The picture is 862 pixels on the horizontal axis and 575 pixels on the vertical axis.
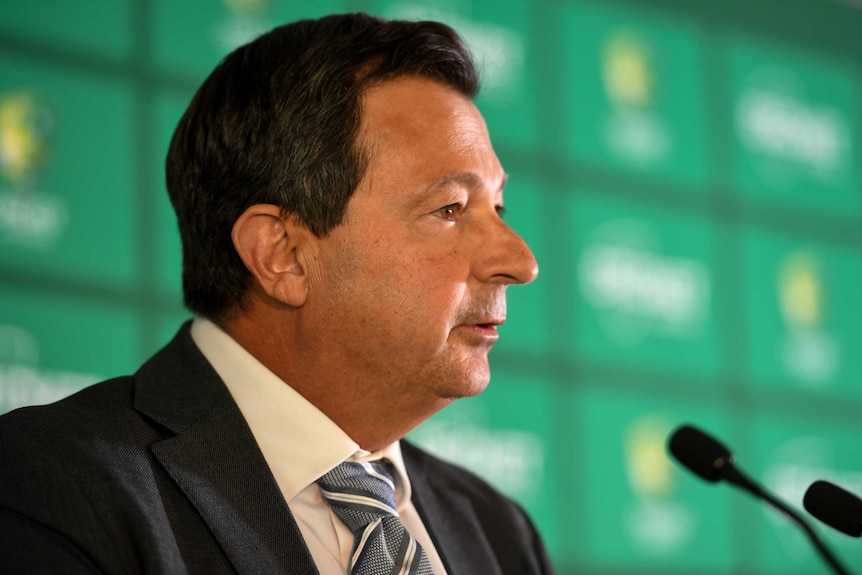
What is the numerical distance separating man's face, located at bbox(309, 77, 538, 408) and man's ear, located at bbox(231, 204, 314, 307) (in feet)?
0.15

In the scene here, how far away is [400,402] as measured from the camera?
6.54ft

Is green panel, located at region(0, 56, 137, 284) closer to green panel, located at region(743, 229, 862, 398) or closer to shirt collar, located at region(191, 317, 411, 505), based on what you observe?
shirt collar, located at region(191, 317, 411, 505)

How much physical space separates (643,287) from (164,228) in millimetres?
1680

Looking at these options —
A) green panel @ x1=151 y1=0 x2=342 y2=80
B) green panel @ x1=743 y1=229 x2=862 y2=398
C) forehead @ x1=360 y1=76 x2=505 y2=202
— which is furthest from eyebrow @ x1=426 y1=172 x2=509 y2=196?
green panel @ x1=743 y1=229 x2=862 y2=398

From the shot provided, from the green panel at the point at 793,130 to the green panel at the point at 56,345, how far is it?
236cm

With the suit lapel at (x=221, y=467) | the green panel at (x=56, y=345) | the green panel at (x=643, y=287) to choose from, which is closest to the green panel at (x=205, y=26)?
the green panel at (x=56, y=345)

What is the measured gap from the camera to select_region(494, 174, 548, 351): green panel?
359 cm

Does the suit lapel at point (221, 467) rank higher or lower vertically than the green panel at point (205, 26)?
lower

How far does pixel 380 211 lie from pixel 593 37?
229 centimetres

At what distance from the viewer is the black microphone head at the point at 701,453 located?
1997 millimetres

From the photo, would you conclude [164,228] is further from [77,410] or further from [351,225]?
[77,410]

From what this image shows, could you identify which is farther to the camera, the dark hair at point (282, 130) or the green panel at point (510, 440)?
the green panel at point (510, 440)

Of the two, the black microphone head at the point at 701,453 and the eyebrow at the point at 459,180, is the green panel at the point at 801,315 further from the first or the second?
the eyebrow at the point at 459,180

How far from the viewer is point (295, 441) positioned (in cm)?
190
